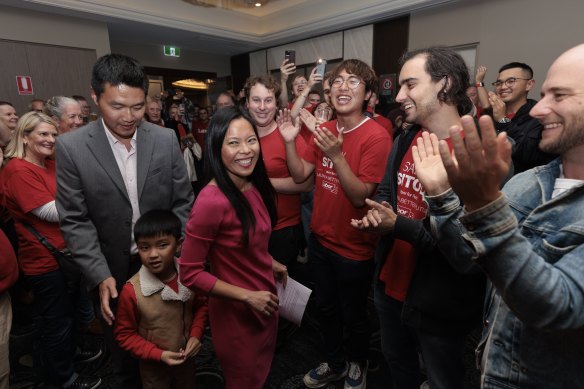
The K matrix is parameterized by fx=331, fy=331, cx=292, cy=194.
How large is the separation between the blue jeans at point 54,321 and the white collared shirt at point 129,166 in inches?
29.3

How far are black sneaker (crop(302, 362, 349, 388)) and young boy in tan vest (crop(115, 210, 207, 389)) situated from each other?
78 cm

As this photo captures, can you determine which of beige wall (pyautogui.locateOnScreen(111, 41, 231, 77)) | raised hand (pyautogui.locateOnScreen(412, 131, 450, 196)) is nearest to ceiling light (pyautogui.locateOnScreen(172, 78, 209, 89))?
beige wall (pyautogui.locateOnScreen(111, 41, 231, 77))

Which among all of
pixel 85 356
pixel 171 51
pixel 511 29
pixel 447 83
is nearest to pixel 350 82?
pixel 447 83

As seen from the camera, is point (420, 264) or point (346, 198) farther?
point (346, 198)

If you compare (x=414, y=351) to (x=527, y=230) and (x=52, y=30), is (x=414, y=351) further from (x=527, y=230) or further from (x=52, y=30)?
(x=52, y=30)

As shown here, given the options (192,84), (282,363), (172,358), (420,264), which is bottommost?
(282,363)

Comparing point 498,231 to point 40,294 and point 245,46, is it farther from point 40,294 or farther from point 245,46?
point 245,46

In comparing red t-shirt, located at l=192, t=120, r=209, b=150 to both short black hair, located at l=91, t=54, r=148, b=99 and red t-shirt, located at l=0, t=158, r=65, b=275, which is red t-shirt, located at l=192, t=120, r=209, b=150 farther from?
A: short black hair, located at l=91, t=54, r=148, b=99

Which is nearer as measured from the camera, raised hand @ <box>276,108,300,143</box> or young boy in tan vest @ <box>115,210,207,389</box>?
young boy in tan vest @ <box>115,210,207,389</box>

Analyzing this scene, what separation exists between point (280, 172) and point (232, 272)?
94 centimetres

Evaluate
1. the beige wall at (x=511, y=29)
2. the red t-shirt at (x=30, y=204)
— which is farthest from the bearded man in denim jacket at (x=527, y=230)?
the beige wall at (x=511, y=29)

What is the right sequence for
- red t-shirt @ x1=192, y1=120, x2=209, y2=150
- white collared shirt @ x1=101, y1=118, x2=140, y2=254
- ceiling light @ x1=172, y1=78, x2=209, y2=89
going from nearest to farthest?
1. white collared shirt @ x1=101, y1=118, x2=140, y2=254
2. red t-shirt @ x1=192, y1=120, x2=209, y2=150
3. ceiling light @ x1=172, y1=78, x2=209, y2=89

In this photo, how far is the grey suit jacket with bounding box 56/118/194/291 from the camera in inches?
54.7

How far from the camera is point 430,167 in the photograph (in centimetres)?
88
